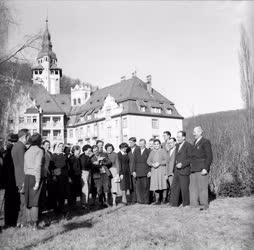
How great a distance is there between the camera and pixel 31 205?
7.38m

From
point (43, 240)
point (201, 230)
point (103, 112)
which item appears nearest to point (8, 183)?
point (43, 240)

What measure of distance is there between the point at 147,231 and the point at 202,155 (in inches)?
134

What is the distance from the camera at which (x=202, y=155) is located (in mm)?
9539

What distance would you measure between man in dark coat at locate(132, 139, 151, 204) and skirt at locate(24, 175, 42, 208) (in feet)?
14.3

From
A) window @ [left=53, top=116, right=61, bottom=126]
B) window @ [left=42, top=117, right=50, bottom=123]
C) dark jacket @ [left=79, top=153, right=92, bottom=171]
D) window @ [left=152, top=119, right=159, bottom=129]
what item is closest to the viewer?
dark jacket @ [left=79, top=153, right=92, bottom=171]

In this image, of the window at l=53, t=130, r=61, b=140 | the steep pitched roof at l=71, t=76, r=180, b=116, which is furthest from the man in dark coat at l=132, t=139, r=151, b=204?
the window at l=53, t=130, r=61, b=140

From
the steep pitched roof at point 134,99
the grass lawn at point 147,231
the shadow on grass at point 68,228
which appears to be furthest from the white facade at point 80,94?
the shadow on grass at point 68,228

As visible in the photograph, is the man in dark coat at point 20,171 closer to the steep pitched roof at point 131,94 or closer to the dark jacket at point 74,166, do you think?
the dark jacket at point 74,166

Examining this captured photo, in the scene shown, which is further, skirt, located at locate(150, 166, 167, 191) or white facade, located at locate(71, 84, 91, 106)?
white facade, located at locate(71, 84, 91, 106)

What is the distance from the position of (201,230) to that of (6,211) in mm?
4263

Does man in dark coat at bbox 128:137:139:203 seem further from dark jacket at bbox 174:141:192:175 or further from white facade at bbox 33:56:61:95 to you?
white facade at bbox 33:56:61:95

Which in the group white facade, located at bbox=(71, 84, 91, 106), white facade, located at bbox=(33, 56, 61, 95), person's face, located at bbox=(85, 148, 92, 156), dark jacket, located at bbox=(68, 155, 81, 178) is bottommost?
dark jacket, located at bbox=(68, 155, 81, 178)

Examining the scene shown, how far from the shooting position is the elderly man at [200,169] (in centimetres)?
945

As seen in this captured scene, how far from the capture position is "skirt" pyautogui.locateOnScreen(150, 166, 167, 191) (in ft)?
35.9
